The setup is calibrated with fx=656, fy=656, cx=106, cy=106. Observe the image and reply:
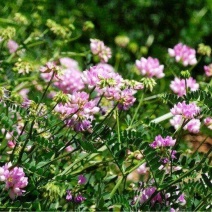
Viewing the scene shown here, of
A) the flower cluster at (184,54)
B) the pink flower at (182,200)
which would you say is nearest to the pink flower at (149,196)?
the pink flower at (182,200)

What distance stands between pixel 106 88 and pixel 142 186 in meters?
0.31

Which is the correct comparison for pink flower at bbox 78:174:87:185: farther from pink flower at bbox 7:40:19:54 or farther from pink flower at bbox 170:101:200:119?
pink flower at bbox 7:40:19:54

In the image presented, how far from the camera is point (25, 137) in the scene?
1623 millimetres

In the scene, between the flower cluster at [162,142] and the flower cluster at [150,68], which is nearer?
the flower cluster at [162,142]

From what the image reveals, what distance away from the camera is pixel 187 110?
1532mm

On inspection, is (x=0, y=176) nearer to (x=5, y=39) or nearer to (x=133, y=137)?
(x=133, y=137)

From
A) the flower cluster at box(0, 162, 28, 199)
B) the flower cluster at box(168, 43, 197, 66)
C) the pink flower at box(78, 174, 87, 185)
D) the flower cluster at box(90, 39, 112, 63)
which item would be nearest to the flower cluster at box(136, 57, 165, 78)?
the flower cluster at box(90, 39, 112, 63)

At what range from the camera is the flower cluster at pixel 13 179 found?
1488 millimetres

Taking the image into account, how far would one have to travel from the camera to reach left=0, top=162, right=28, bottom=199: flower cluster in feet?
4.88

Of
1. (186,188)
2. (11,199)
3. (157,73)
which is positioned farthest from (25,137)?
(157,73)

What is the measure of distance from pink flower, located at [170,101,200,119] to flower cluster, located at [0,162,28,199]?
392 millimetres

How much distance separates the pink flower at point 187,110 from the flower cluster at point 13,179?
1.29 feet

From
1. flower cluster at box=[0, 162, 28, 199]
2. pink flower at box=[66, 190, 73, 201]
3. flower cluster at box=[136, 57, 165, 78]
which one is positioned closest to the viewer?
flower cluster at box=[0, 162, 28, 199]

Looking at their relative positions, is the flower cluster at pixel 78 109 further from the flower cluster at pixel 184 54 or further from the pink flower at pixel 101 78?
the flower cluster at pixel 184 54
